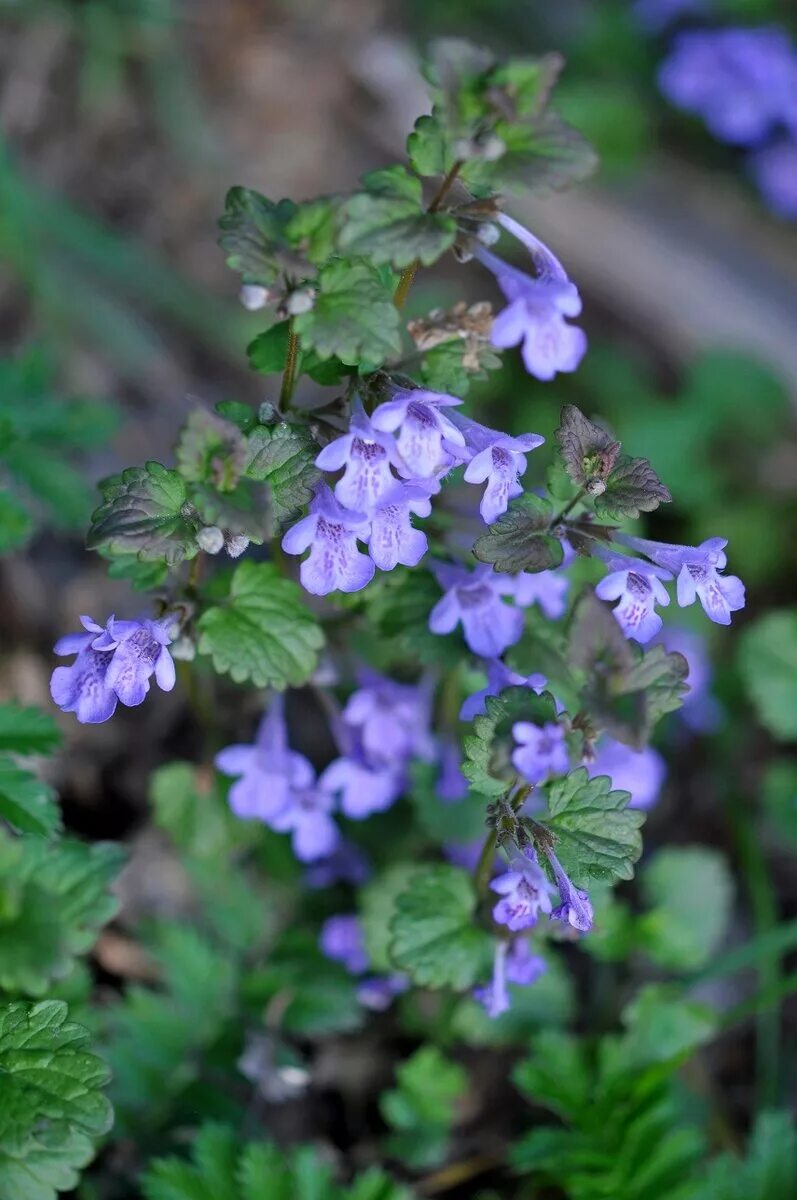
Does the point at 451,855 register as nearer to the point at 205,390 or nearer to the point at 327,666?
the point at 327,666

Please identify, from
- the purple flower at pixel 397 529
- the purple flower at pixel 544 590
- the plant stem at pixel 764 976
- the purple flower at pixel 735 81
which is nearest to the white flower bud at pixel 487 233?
the purple flower at pixel 397 529

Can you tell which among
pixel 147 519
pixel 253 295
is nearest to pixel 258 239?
pixel 253 295

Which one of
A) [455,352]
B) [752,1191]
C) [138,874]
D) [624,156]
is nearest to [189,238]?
[624,156]

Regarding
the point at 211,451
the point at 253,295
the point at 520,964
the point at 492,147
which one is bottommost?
the point at 520,964

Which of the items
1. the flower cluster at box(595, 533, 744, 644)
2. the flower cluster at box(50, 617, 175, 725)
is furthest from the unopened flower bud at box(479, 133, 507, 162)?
the flower cluster at box(50, 617, 175, 725)

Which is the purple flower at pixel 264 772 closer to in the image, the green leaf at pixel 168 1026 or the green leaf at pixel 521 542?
the green leaf at pixel 168 1026

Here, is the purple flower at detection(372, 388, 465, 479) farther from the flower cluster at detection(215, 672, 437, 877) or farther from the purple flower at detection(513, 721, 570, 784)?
the flower cluster at detection(215, 672, 437, 877)

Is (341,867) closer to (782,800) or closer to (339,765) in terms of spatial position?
Result: (339,765)
